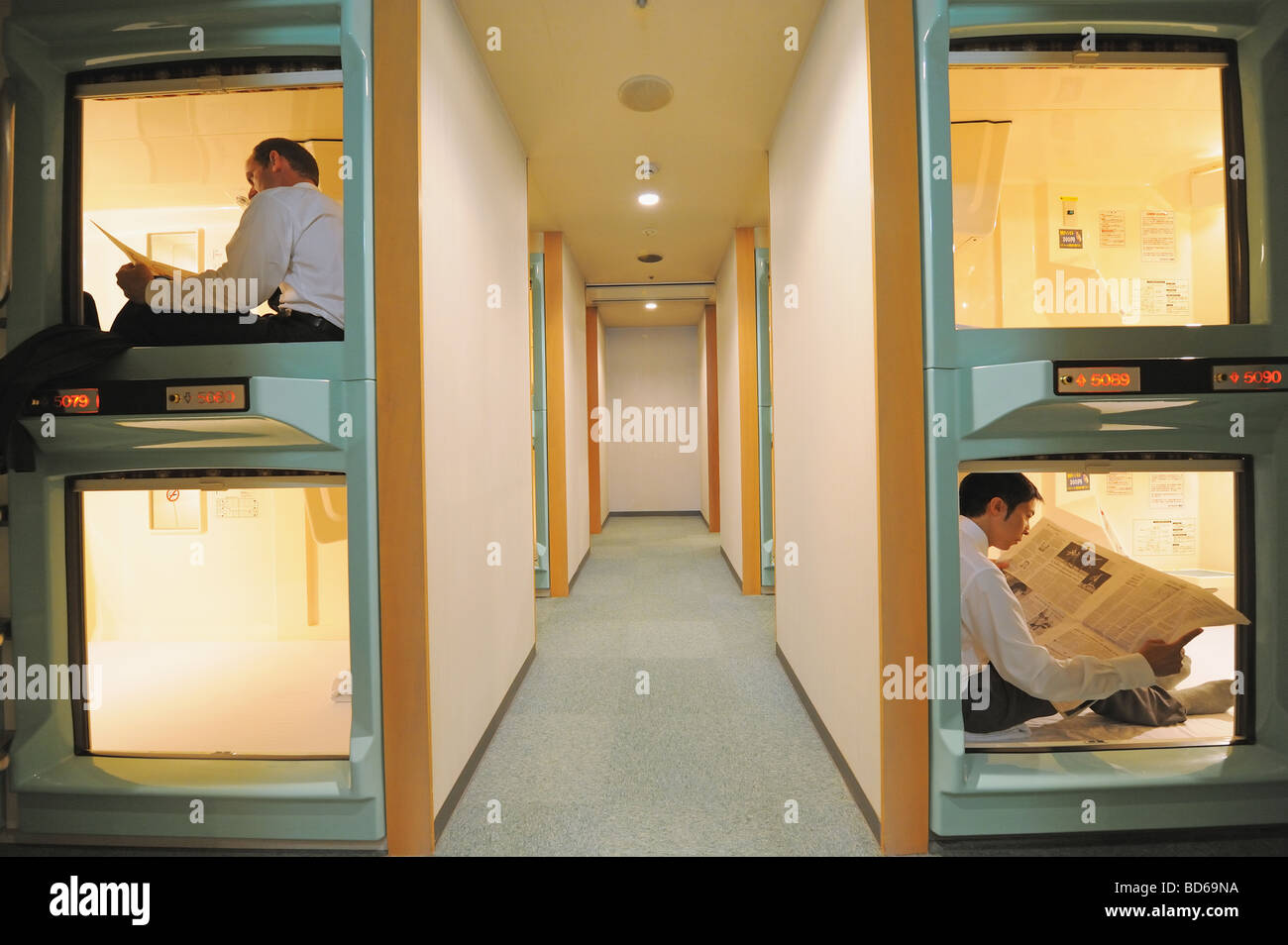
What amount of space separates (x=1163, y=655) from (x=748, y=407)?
9.78 feet

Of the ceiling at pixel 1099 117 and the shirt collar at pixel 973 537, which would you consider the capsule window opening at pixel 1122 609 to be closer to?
the shirt collar at pixel 973 537

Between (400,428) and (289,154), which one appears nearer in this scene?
(400,428)

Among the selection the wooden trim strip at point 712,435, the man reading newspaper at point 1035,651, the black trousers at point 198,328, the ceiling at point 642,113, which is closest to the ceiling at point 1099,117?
the ceiling at point 642,113

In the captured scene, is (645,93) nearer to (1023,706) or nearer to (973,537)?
(973,537)

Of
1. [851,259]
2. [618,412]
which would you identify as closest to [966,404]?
[851,259]

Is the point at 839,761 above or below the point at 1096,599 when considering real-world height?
below

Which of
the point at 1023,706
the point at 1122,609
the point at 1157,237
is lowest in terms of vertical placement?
the point at 1023,706

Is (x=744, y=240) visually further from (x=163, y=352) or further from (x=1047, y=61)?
(x=163, y=352)

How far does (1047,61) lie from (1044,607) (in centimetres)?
163

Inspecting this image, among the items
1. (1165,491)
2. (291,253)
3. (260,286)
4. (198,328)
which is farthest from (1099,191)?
(198,328)

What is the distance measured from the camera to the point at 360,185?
1486 mm

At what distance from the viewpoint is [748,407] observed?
428cm

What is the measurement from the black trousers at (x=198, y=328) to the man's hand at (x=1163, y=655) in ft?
8.17

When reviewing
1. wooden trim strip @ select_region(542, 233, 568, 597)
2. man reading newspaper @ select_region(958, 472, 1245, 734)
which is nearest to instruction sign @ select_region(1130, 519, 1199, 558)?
man reading newspaper @ select_region(958, 472, 1245, 734)
